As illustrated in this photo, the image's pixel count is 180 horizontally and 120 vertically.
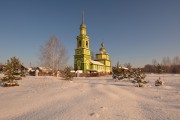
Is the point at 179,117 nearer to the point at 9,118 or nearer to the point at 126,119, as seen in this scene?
the point at 126,119

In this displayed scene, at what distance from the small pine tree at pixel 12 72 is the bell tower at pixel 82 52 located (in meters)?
37.5

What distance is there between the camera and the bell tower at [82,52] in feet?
180

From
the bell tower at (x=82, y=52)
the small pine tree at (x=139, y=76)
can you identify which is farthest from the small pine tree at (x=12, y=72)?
the bell tower at (x=82, y=52)

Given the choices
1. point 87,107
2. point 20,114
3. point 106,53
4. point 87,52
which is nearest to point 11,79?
point 20,114

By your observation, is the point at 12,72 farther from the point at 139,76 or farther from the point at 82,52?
the point at 82,52

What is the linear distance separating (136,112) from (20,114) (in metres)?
5.05

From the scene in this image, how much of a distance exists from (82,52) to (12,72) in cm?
3889

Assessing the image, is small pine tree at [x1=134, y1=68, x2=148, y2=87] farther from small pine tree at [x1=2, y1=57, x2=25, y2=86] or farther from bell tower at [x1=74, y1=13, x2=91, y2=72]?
bell tower at [x1=74, y1=13, x2=91, y2=72]

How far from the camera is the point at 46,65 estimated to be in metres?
36.4

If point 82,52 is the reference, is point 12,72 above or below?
below

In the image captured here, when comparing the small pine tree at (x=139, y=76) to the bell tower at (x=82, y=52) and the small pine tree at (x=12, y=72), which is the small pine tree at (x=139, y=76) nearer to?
the small pine tree at (x=12, y=72)

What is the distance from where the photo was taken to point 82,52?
5481 centimetres

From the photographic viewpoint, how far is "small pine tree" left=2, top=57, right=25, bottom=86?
16.1 m

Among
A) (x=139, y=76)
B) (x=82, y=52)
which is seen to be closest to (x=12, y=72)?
(x=139, y=76)
